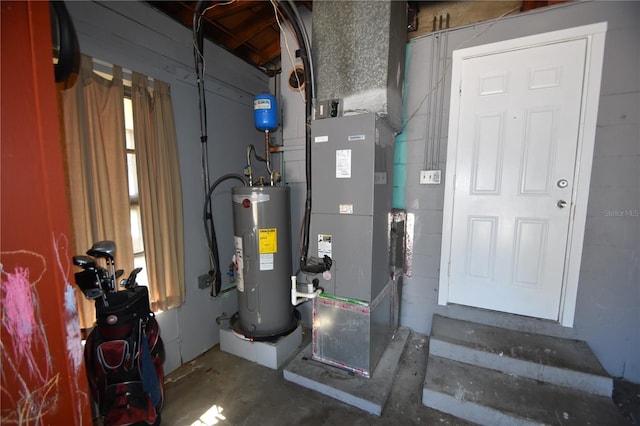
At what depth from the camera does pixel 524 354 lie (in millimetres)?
1804

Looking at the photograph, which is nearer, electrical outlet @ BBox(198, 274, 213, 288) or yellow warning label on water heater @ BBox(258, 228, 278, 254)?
yellow warning label on water heater @ BBox(258, 228, 278, 254)

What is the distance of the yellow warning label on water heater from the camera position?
6.84 ft

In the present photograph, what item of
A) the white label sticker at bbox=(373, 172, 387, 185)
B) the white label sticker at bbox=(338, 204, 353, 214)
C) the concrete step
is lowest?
the concrete step

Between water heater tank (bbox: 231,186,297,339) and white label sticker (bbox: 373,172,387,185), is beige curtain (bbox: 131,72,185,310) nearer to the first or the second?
water heater tank (bbox: 231,186,297,339)

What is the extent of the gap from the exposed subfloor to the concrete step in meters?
0.26

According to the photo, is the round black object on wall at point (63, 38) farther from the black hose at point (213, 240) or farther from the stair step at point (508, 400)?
the stair step at point (508, 400)

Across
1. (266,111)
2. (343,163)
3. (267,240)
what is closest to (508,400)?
(343,163)

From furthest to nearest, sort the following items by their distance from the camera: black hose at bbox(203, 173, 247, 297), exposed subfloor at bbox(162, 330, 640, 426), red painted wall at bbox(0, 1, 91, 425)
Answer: black hose at bbox(203, 173, 247, 297) → exposed subfloor at bbox(162, 330, 640, 426) → red painted wall at bbox(0, 1, 91, 425)

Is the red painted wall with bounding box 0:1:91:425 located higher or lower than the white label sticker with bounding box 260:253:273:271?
higher

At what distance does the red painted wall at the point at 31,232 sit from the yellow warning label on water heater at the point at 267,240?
4.12 feet

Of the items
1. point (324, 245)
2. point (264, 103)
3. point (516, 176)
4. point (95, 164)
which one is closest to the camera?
point (95, 164)

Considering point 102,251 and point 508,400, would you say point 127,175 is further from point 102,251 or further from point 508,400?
point 508,400

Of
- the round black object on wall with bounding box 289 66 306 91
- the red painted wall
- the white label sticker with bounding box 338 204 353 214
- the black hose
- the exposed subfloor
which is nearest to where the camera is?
the red painted wall

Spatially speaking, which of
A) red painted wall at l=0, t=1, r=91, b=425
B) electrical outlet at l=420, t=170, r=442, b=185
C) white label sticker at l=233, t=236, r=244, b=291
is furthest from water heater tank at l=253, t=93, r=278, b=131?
red painted wall at l=0, t=1, r=91, b=425
